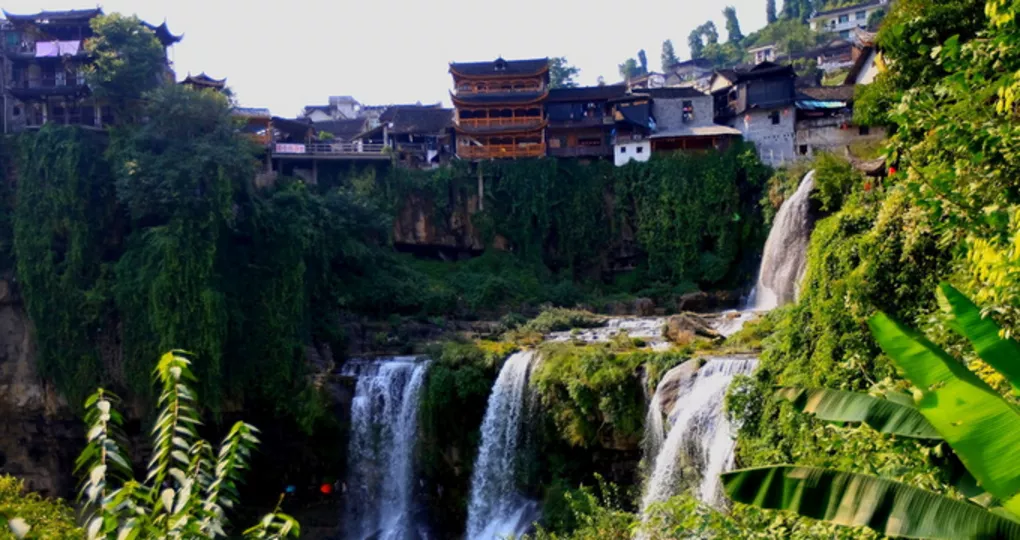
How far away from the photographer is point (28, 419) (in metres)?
28.3

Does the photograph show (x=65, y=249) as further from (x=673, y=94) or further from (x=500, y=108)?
(x=673, y=94)

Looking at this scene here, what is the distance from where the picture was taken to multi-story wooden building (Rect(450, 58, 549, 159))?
3919cm

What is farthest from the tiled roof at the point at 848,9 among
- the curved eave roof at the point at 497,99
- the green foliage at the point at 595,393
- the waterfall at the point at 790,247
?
the green foliage at the point at 595,393

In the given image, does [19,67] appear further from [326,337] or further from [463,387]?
[463,387]

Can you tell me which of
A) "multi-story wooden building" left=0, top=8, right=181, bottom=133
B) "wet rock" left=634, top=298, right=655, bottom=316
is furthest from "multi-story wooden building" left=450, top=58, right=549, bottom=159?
"multi-story wooden building" left=0, top=8, right=181, bottom=133

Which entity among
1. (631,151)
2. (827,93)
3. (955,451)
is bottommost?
(955,451)

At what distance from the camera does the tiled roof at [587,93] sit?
4025cm

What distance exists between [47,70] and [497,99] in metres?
19.0

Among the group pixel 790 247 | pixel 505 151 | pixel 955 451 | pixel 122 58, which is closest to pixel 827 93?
pixel 505 151

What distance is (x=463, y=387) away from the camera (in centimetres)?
2334

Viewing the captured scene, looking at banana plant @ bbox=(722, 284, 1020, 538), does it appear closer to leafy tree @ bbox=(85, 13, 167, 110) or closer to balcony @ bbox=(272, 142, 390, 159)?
leafy tree @ bbox=(85, 13, 167, 110)

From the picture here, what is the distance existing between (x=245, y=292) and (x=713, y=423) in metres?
17.1

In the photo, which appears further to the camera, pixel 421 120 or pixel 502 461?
pixel 421 120

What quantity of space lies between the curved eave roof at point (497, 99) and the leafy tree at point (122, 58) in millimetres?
13293
